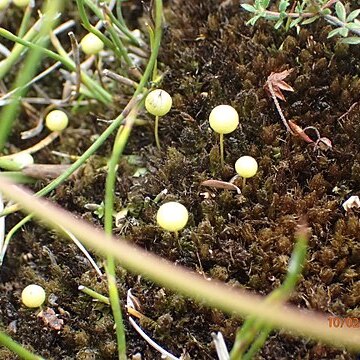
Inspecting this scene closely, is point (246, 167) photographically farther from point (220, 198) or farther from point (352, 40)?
point (352, 40)

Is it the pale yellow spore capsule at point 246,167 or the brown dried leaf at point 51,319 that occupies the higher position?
the pale yellow spore capsule at point 246,167

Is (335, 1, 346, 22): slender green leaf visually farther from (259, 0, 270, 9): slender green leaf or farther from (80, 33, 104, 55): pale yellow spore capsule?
(80, 33, 104, 55): pale yellow spore capsule

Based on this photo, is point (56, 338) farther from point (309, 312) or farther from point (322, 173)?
point (322, 173)

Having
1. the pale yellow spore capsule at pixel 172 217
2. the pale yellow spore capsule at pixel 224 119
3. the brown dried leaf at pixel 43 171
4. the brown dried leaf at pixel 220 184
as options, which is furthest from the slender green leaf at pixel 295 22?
the brown dried leaf at pixel 43 171

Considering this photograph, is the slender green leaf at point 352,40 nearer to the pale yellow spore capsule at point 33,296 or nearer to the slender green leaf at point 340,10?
the slender green leaf at point 340,10

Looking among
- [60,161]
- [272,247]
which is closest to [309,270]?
[272,247]
